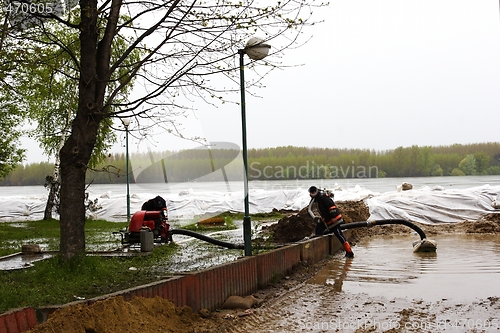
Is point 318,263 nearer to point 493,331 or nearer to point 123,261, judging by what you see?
point 123,261

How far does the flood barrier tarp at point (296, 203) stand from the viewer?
2461 cm

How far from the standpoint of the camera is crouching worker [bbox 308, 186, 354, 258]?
14471mm

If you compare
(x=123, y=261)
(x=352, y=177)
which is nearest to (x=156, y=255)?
(x=123, y=261)

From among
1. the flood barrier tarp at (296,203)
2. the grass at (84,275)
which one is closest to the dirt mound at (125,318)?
the grass at (84,275)

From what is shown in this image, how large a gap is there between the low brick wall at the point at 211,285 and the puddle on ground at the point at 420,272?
728 millimetres

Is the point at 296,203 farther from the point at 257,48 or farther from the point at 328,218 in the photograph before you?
the point at 257,48

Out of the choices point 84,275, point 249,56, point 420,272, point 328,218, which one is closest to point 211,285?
point 84,275

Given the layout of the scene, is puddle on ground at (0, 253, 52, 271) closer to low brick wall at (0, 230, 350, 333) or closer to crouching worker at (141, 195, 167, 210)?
crouching worker at (141, 195, 167, 210)

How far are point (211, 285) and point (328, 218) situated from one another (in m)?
7.36

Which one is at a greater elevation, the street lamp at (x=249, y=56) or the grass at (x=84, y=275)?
the street lamp at (x=249, y=56)

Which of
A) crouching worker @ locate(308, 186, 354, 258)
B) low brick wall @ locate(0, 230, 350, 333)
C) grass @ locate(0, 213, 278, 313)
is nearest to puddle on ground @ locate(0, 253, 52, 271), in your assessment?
grass @ locate(0, 213, 278, 313)

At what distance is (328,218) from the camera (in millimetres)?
14742

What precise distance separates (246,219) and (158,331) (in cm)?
475

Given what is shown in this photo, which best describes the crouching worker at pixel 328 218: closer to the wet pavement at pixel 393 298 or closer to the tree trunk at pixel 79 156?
the wet pavement at pixel 393 298
